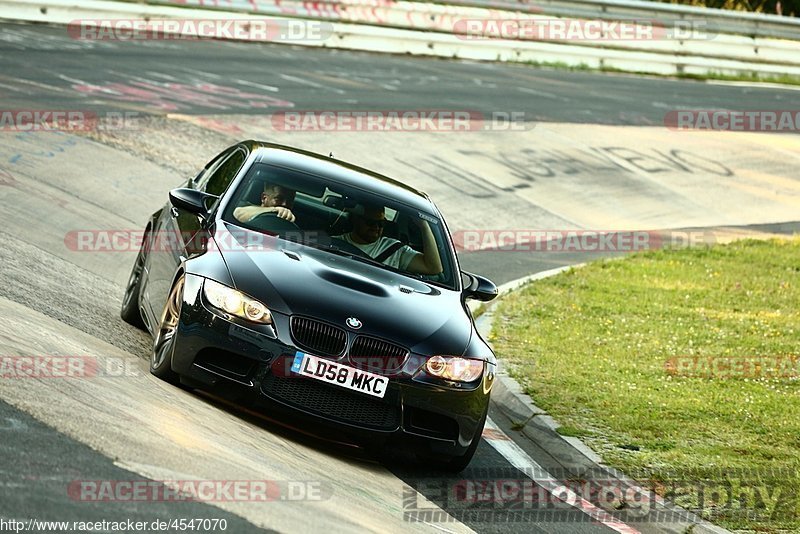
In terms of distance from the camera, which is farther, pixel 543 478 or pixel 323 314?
pixel 543 478

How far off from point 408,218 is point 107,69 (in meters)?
14.0

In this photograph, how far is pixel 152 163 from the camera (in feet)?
55.5

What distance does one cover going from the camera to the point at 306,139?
20172 millimetres

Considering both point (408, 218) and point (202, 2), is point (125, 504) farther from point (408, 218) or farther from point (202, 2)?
point (202, 2)

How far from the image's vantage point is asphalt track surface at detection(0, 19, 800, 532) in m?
5.88

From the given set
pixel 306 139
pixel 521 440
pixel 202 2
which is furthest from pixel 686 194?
pixel 521 440

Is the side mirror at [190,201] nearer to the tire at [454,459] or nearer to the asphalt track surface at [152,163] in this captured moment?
the asphalt track surface at [152,163]

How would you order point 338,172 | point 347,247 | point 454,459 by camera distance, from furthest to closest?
point 338,172, point 347,247, point 454,459

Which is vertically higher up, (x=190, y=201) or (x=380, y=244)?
(x=190, y=201)

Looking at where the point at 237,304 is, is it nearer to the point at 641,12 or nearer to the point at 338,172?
the point at 338,172

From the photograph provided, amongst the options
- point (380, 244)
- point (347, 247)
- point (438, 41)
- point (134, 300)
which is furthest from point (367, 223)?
point (438, 41)

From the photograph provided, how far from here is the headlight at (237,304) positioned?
736 centimetres

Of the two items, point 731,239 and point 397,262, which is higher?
point 397,262

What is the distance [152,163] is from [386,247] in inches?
346
